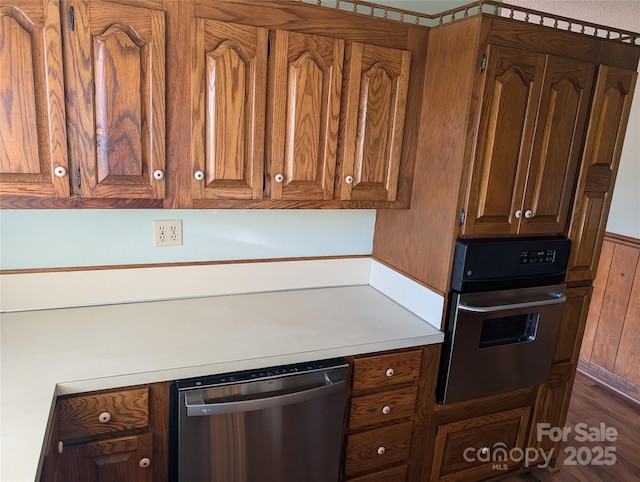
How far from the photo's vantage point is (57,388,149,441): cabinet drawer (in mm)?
1287

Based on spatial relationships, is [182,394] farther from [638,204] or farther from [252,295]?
[638,204]

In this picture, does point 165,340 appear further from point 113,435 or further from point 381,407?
point 381,407

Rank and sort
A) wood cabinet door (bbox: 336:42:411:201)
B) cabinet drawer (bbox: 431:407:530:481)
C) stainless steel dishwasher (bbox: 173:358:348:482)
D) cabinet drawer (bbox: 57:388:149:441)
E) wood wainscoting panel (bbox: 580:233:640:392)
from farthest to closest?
wood wainscoting panel (bbox: 580:233:640:392)
cabinet drawer (bbox: 431:407:530:481)
wood cabinet door (bbox: 336:42:411:201)
stainless steel dishwasher (bbox: 173:358:348:482)
cabinet drawer (bbox: 57:388:149:441)

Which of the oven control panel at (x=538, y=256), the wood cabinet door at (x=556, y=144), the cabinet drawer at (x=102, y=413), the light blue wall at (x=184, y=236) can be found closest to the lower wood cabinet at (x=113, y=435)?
the cabinet drawer at (x=102, y=413)

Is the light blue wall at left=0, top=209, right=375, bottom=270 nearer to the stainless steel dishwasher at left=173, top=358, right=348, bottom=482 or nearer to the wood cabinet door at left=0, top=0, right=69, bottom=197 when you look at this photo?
the wood cabinet door at left=0, top=0, right=69, bottom=197

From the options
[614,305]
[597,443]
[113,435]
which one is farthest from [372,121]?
[614,305]

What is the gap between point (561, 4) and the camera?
8.63 feet

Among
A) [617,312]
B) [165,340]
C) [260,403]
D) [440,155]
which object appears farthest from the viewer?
[617,312]

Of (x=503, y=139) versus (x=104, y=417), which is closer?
(x=104, y=417)

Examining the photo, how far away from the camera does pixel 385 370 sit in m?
1.71

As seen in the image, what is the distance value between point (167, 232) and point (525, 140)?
4.88 ft

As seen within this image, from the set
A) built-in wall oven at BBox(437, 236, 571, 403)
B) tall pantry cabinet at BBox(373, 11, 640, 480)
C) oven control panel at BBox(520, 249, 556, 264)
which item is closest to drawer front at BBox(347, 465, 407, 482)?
tall pantry cabinet at BBox(373, 11, 640, 480)

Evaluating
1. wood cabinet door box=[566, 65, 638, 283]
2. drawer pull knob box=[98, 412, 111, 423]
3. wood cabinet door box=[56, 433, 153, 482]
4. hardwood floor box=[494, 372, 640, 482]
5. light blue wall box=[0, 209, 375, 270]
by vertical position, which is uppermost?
wood cabinet door box=[566, 65, 638, 283]

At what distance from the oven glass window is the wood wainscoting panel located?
5.24ft
